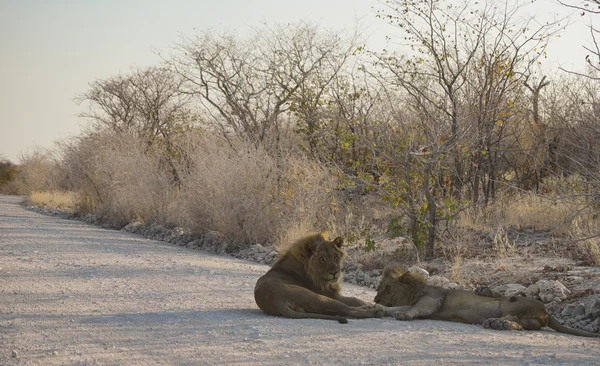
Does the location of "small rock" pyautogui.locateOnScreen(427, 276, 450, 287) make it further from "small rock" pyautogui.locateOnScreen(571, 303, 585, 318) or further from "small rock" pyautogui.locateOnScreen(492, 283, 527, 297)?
"small rock" pyautogui.locateOnScreen(571, 303, 585, 318)

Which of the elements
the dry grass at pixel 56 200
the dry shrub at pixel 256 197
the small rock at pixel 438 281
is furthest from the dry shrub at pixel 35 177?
the small rock at pixel 438 281

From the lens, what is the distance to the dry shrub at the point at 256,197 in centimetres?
1520

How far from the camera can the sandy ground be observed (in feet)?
19.7

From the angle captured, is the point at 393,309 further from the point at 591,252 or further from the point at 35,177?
the point at 35,177

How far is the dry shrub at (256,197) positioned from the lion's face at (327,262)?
6.46 metres

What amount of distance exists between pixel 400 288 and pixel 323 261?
106 cm

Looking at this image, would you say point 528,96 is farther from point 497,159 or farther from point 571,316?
point 571,316

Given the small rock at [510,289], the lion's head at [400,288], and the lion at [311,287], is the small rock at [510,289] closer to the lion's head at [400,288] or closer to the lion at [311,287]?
the lion's head at [400,288]

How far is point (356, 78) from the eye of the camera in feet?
72.3

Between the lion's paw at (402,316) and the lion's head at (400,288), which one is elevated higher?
the lion's head at (400,288)

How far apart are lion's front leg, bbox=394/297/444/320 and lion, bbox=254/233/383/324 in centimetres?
25

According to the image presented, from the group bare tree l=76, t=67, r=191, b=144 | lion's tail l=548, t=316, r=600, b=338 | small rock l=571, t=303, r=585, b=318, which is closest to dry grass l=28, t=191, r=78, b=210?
bare tree l=76, t=67, r=191, b=144

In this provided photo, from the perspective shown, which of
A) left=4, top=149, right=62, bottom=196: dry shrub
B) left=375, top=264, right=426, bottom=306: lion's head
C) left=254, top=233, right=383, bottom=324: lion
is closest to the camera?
left=254, top=233, right=383, bottom=324: lion

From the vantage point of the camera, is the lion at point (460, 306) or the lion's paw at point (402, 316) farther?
the lion's paw at point (402, 316)
